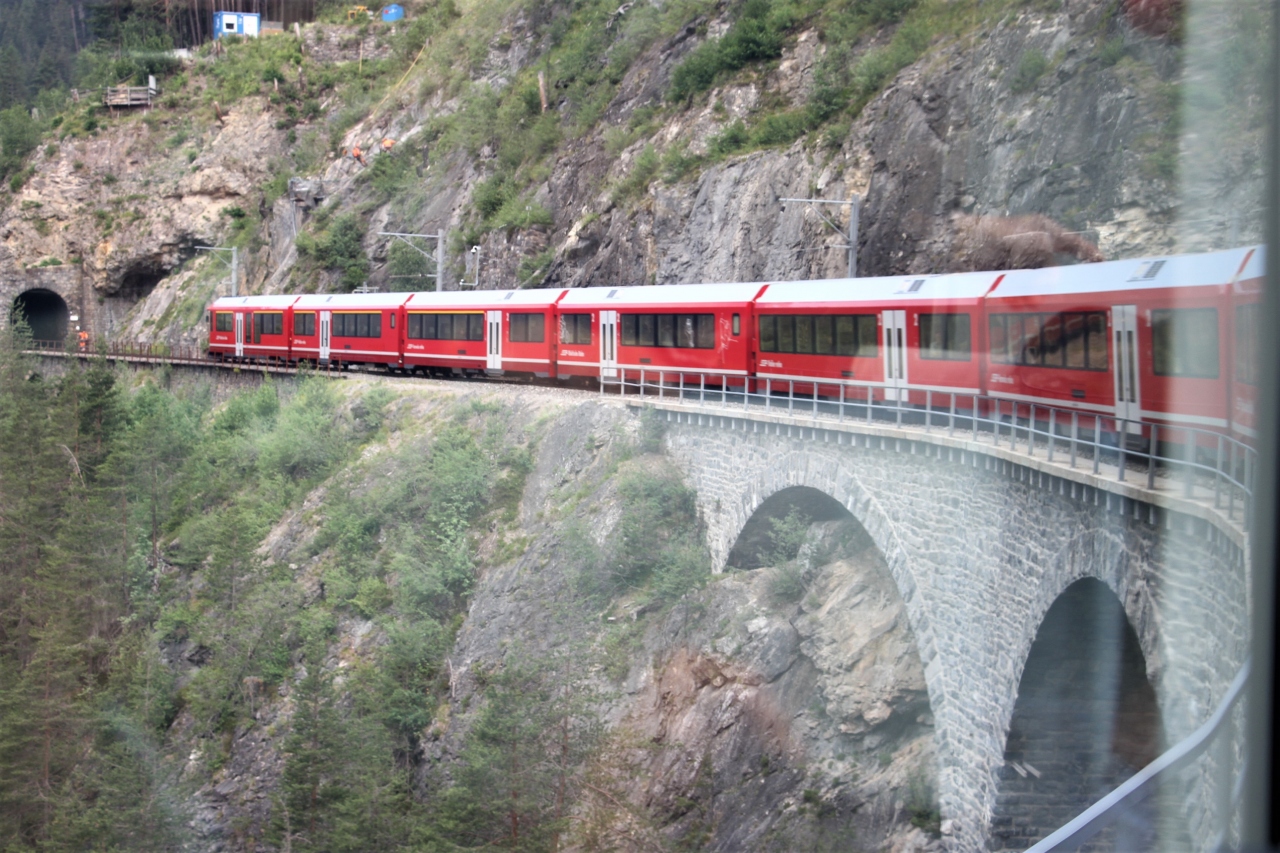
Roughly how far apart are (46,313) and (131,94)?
14.4 m

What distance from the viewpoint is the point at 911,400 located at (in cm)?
1466

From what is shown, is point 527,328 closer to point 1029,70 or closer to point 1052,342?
point 1029,70

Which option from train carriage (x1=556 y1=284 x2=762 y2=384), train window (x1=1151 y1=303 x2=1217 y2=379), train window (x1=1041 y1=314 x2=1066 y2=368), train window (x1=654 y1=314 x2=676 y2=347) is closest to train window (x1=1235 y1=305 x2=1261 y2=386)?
train window (x1=1151 y1=303 x2=1217 y2=379)

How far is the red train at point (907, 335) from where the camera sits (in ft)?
19.4

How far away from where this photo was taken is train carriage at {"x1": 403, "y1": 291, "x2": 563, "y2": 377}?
24812mm

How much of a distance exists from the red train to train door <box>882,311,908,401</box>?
1.2 inches

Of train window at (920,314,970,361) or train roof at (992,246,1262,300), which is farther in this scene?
train window at (920,314,970,361)

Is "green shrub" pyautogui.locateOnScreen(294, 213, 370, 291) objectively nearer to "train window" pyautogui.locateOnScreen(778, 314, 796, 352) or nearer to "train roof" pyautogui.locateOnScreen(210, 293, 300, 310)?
"train roof" pyautogui.locateOnScreen(210, 293, 300, 310)

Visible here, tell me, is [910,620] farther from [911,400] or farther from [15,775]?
[15,775]

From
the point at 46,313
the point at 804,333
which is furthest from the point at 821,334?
the point at 46,313

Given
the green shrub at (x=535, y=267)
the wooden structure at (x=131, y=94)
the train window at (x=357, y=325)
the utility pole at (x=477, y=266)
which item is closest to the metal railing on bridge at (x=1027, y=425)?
the train window at (x=357, y=325)

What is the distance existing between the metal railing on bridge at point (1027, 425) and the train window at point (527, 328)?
2.93 metres

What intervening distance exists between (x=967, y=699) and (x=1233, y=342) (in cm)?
829

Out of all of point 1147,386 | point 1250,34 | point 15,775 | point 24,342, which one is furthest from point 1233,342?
point 24,342
